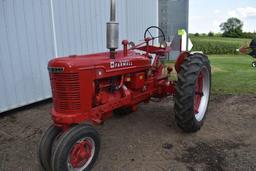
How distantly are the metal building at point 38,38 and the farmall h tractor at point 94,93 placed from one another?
2.14 meters

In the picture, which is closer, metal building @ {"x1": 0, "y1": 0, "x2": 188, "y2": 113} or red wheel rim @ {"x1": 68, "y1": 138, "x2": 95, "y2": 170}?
red wheel rim @ {"x1": 68, "y1": 138, "x2": 95, "y2": 170}

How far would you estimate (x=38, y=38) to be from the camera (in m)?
5.33

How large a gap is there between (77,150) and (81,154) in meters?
0.07

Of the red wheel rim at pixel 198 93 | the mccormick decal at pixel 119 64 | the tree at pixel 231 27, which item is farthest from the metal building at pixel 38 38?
the tree at pixel 231 27

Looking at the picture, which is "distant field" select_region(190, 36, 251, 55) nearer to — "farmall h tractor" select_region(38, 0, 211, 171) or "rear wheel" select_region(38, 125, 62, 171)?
"farmall h tractor" select_region(38, 0, 211, 171)

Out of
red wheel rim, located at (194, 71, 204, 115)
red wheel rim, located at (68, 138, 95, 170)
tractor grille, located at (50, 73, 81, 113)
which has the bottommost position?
red wheel rim, located at (68, 138, 95, 170)

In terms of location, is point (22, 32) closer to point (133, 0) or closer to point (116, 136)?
point (116, 136)

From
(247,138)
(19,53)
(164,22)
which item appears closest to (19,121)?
(19,53)

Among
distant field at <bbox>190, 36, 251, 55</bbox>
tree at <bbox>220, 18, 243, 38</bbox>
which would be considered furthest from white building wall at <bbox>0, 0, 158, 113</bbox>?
tree at <bbox>220, 18, 243, 38</bbox>

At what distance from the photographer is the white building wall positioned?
4.86 metres

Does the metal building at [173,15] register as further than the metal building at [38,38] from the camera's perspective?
Yes

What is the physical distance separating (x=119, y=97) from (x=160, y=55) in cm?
116

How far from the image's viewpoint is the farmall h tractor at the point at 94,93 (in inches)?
109

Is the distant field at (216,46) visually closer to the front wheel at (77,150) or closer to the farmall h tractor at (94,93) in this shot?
the farmall h tractor at (94,93)
